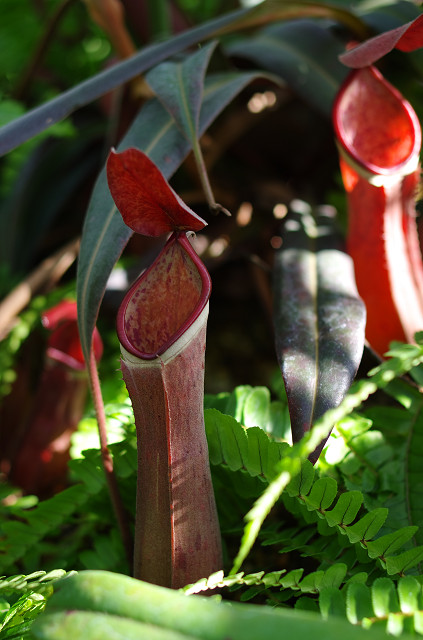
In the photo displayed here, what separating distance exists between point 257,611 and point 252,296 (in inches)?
41.5

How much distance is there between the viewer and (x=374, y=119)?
927mm

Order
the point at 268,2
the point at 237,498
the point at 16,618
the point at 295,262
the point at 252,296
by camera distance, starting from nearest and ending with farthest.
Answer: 1. the point at 16,618
2. the point at 237,498
3. the point at 295,262
4. the point at 268,2
5. the point at 252,296

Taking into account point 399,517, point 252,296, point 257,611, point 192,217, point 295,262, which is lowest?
point 252,296

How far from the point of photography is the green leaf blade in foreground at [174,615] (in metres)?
0.36

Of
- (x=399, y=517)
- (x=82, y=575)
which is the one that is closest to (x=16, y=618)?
(x=82, y=575)

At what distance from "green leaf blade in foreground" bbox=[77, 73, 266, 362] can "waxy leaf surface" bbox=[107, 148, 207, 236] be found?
0.10 metres

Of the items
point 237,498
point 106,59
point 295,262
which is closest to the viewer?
point 237,498

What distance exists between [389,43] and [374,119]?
0.17 metres

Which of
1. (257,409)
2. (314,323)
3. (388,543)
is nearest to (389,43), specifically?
(314,323)

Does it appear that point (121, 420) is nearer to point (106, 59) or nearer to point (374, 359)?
point (374, 359)

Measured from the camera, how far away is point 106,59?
1.62 m

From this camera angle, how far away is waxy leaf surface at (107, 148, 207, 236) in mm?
548

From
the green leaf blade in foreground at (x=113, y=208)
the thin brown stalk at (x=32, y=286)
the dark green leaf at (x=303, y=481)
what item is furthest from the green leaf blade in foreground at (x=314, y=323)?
the thin brown stalk at (x=32, y=286)

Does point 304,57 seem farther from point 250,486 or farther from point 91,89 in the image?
point 250,486
